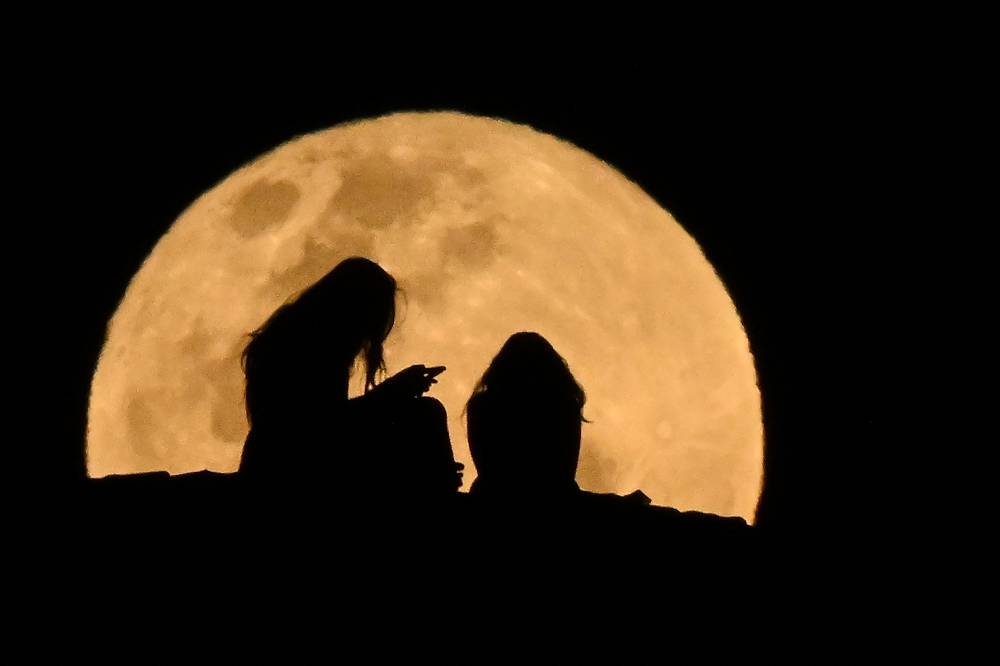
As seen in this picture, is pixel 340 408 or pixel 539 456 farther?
pixel 539 456

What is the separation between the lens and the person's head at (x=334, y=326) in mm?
1964

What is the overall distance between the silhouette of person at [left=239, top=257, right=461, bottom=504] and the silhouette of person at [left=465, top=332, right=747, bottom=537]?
17 centimetres

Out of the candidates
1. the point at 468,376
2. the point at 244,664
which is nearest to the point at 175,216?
the point at 468,376

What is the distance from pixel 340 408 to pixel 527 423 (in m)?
0.47

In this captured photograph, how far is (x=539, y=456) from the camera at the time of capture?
191 cm

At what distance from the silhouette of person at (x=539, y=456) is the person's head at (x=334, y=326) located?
0.30 m

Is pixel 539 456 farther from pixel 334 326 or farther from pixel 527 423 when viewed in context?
pixel 334 326

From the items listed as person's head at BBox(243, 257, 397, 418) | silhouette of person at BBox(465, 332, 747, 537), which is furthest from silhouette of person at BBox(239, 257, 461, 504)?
silhouette of person at BBox(465, 332, 747, 537)

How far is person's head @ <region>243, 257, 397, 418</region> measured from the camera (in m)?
1.96

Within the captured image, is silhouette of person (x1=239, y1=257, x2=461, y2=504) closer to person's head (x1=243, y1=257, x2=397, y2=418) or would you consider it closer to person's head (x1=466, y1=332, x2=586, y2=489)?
person's head (x1=243, y1=257, x2=397, y2=418)

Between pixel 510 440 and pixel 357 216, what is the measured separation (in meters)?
1.63

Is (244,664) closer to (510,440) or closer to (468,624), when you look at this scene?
(468,624)

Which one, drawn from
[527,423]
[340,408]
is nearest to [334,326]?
[340,408]

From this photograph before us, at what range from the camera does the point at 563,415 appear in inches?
78.1
